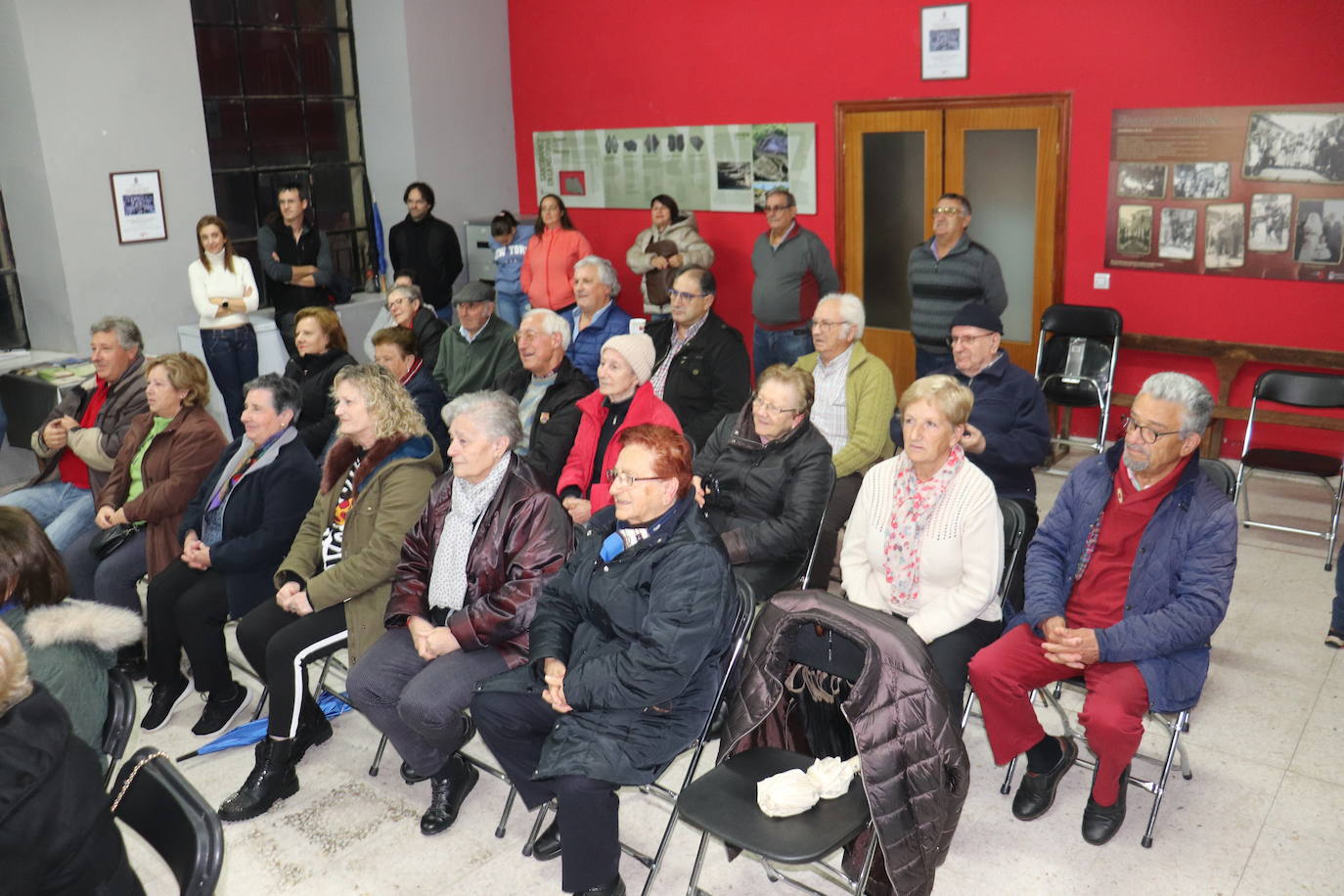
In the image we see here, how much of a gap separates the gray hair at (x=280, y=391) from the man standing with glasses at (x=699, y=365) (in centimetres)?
167

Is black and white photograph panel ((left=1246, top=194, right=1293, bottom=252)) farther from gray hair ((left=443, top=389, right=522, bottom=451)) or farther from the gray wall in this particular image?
the gray wall

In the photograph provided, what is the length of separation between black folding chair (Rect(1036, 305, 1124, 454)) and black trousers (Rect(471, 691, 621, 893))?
4.50 metres

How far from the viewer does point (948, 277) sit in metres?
6.53

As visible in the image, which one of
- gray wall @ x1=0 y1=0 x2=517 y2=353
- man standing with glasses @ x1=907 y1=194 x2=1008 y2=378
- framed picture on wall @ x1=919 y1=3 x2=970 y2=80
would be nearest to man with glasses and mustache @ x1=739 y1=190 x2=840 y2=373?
man standing with glasses @ x1=907 y1=194 x2=1008 y2=378

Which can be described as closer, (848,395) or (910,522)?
(910,522)

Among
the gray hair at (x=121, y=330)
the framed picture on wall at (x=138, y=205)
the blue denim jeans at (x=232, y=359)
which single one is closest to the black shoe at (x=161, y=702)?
the gray hair at (x=121, y=330)

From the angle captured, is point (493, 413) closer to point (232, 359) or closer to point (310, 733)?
point (310, 733)

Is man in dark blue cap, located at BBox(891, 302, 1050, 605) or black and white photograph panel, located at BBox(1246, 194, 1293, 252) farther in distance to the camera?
black and white photograph panel, located at BBox(1246, 194, 1293, 252)

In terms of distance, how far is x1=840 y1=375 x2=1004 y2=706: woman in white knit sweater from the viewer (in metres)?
3.51

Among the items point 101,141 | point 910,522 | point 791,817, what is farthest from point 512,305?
point 791,817

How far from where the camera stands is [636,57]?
9117 millimetres

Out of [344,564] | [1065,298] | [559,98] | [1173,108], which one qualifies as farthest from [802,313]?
[344,564]

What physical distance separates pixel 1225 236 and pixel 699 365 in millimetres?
3392

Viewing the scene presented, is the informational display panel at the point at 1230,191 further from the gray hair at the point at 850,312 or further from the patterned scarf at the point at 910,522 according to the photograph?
the patterned scarf at the point at 910,522
